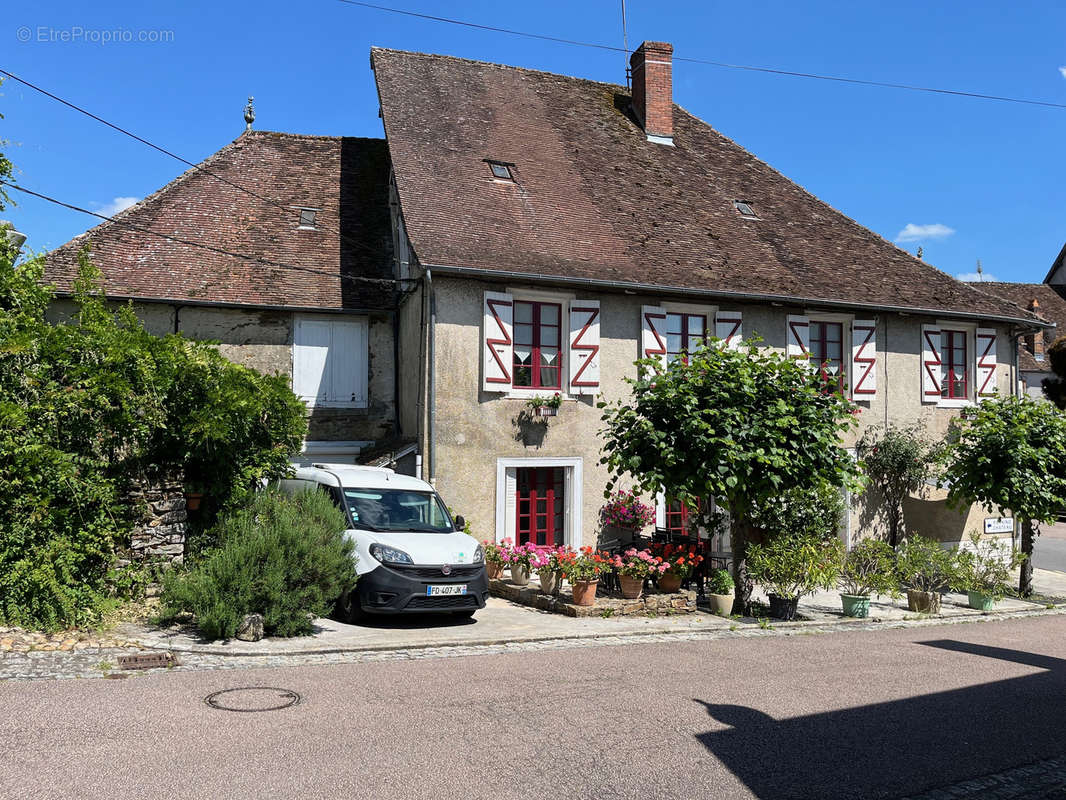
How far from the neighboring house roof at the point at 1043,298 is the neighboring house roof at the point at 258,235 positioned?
28.5m

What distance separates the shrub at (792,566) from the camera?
1210 centimetres

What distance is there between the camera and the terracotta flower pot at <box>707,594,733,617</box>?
485 inches

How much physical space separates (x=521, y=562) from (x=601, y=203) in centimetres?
802

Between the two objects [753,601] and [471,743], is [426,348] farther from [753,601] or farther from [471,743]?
[471,743]

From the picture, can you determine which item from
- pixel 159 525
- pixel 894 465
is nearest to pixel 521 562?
pixel 159 525

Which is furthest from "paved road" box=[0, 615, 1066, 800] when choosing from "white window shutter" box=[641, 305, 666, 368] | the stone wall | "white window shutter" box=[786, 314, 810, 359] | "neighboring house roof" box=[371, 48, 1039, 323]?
"white window shutter" box=[786, 314, 810, 359]

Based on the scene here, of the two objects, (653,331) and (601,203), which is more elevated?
(601,203)

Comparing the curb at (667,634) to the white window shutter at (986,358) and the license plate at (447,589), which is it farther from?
the white window shutter at (986,358)

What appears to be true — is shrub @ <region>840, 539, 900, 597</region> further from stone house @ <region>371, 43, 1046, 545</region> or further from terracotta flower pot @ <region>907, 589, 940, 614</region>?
stone house @ <region>371, 43, 1046, 545</region>

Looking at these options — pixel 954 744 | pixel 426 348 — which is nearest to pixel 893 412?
pixel 426 348

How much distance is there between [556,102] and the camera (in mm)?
20688

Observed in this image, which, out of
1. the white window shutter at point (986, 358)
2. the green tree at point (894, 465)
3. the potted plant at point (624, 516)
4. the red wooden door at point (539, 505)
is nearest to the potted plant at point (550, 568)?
the red wooden door at point (539, 505)

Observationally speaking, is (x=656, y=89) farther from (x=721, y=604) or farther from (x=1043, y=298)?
(x=1043, y=298)

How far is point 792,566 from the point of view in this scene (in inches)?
479
